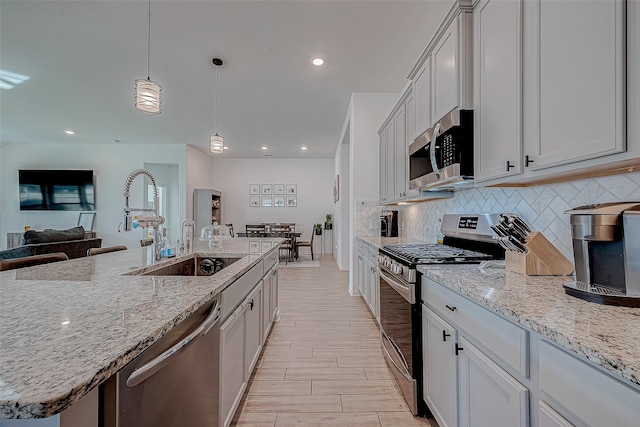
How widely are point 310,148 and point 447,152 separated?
20.0 ft

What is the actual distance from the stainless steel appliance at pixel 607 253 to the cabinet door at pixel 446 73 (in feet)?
3.40

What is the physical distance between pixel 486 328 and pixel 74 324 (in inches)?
50.4

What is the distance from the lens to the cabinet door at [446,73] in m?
1.73

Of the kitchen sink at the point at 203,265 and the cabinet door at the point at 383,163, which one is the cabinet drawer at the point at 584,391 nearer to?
the kitchen sink at the point at 203,265

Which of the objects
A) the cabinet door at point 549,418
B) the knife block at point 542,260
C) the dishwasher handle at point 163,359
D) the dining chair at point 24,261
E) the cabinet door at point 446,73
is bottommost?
the cabinet door at point 549,418

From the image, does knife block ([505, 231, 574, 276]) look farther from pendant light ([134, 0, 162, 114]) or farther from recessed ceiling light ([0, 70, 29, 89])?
recessed ceiling light ([0, 70, 29, 89])

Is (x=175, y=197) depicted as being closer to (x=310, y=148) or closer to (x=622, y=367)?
(x=310, y=148)

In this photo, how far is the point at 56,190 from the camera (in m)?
7.04

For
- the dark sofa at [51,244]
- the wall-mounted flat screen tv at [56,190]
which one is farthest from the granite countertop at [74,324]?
the wall-mounted flat screen tv at [56,190]

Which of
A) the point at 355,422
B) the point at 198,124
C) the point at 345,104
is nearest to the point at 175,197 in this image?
the point at 198,124

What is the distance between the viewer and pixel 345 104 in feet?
15.2

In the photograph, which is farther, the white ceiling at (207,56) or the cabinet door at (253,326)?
Answer: the white ceiling at (207,56)

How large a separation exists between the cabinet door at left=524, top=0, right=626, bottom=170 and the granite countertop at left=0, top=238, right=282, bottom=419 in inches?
57.0

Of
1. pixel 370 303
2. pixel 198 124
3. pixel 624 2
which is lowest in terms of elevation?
pixel 370 303
